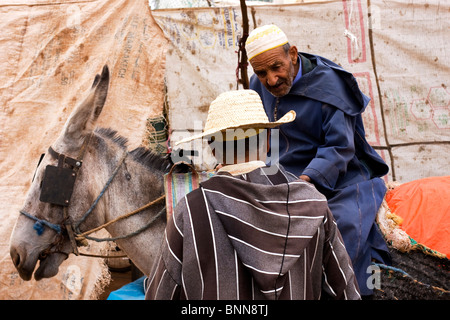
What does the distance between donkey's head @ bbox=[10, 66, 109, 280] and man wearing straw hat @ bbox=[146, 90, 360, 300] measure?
42.6 inches

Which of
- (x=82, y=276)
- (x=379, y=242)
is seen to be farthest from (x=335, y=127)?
(x=82, y=276)

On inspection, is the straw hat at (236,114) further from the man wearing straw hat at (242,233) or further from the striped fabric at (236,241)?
the striped fabric at (236,241)

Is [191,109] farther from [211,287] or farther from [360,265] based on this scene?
[211,287]

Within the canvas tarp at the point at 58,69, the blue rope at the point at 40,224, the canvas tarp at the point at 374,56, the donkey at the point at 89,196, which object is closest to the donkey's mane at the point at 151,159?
the donkey at the point at 89,196

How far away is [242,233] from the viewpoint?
1.45m

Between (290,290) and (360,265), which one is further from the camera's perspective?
(360,265)

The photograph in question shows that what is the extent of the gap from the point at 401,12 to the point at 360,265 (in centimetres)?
340

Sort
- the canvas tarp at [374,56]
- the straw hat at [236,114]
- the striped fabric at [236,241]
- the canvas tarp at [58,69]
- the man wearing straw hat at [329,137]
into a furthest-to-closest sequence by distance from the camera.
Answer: the canvas tarp at [374,56]
the canvas tarp at [58,69]
the man wearing straw hat at [329,137]
the straw hat at [236,114]
the striped fabric at [236,241]

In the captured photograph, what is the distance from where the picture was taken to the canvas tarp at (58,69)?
4.41 m

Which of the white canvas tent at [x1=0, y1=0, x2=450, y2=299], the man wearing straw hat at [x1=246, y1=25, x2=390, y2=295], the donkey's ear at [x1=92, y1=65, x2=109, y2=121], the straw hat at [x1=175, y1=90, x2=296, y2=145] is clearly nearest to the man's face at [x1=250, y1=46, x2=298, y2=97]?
the man wearing straw hat at [x1=246, y1=25, x2=390, y2=295]

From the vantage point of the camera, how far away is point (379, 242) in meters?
2.42

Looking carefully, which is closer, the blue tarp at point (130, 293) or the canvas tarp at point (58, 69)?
the blue tarp at point (130, 293)

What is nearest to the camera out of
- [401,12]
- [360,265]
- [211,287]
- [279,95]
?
[211,287]
